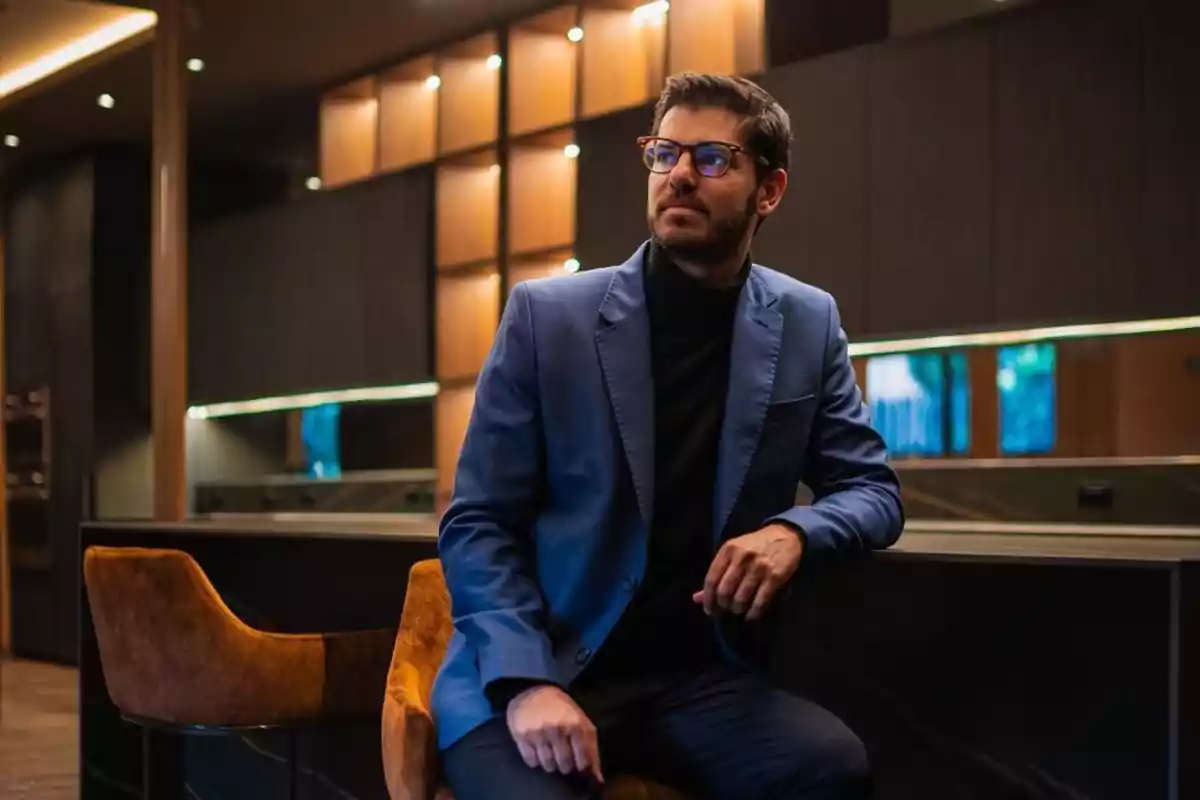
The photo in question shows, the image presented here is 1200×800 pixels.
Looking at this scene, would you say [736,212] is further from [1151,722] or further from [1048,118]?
[1048,118]

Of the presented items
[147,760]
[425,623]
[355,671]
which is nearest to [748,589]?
[425,623]

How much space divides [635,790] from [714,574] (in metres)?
0.29

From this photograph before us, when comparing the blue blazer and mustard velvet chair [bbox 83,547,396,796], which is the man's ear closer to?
the blue blazer

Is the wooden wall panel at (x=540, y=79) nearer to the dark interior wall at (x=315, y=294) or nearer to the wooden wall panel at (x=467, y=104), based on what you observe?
the wooden wall panel at (x=467, y=104)

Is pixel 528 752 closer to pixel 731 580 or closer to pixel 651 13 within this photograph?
pixel 731 580

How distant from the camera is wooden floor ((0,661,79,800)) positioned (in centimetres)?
441

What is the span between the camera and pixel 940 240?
416 centimetres

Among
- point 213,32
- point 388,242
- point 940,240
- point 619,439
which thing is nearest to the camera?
point 619,439

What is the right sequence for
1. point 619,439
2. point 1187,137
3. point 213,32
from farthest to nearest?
point 213,32 → point 1187,137 → point 619,439

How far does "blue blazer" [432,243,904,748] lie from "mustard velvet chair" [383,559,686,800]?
1.3 inches

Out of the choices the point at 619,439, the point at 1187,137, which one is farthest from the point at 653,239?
the point at 1187,137

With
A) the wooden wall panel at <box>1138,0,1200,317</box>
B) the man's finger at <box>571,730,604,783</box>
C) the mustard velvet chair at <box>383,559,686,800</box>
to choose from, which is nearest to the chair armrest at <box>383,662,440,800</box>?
the mustard velvet chair at <box>383,559,686,800</box>

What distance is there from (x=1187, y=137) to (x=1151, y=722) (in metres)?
2.31

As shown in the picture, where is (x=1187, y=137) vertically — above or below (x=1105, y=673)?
above
